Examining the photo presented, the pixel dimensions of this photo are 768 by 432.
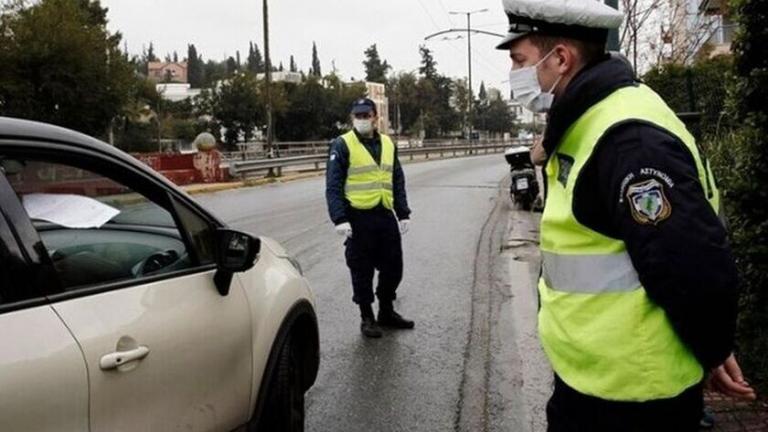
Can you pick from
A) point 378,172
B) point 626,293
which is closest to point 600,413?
point 626,293

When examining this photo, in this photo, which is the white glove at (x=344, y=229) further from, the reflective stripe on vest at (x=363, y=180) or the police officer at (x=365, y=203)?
the reflective stripe on vest at (x=363, y=180)

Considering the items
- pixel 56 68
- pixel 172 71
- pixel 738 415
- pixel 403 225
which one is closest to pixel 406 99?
pixel 172 71

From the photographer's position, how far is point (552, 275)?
2035 mm

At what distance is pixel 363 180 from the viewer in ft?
19.6

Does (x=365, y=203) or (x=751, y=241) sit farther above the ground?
(x=365, y=203)

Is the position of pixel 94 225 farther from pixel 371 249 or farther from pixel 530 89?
pixel 371 249

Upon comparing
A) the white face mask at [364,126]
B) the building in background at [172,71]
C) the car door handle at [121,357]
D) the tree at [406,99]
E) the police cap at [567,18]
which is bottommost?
the car door handle at [121,357]

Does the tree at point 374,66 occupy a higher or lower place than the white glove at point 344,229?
higher

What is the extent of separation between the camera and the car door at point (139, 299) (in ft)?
7.46

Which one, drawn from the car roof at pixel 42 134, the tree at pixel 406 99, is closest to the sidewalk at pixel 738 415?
the car roof at pixel 42 134

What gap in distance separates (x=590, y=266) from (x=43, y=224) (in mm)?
1568

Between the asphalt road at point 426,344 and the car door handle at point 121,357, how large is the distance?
81.3 inches

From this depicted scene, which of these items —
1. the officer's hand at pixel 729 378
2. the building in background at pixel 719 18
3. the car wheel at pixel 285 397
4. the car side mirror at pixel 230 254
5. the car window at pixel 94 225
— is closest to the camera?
the officer's hand at pixel 729 378

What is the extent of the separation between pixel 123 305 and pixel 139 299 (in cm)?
9
